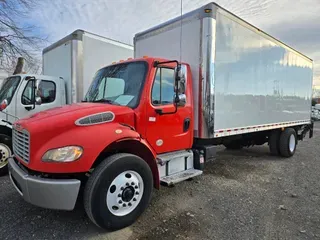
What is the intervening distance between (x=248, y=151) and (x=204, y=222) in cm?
626

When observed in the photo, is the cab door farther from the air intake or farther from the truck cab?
the truck cab

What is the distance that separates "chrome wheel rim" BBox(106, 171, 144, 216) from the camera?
10.7ft

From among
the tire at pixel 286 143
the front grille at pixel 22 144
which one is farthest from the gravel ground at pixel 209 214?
the tire at pixel 286 143

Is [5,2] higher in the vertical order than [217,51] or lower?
higher

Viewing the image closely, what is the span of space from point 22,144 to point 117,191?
1383mm

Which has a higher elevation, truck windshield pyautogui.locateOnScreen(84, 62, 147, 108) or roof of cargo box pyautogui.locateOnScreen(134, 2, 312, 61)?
roof of cargo box pyautogui.locateOnScreen(134, 2, 312, 61)

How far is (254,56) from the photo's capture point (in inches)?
240

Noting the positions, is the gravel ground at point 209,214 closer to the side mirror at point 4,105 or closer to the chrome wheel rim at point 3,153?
the chrome wheel rim at point 3,153

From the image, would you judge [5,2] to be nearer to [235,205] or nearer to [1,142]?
[1,142]

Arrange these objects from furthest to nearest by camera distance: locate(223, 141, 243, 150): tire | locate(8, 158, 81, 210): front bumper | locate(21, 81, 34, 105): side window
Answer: locate(223, 141, 243, 150): tire
locate(21, 81, 34, 105): side window
locate(8, 158, 81, 210): front bumper

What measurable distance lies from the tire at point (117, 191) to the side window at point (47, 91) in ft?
13.6

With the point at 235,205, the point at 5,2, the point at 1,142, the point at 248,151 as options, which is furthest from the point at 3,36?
the point at 235,205

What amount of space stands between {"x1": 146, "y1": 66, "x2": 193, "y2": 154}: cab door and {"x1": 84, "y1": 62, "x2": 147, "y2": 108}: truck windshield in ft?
0.78

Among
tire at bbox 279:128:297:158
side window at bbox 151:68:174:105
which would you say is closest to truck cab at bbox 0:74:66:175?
side window at bbox 151:68:174:105
